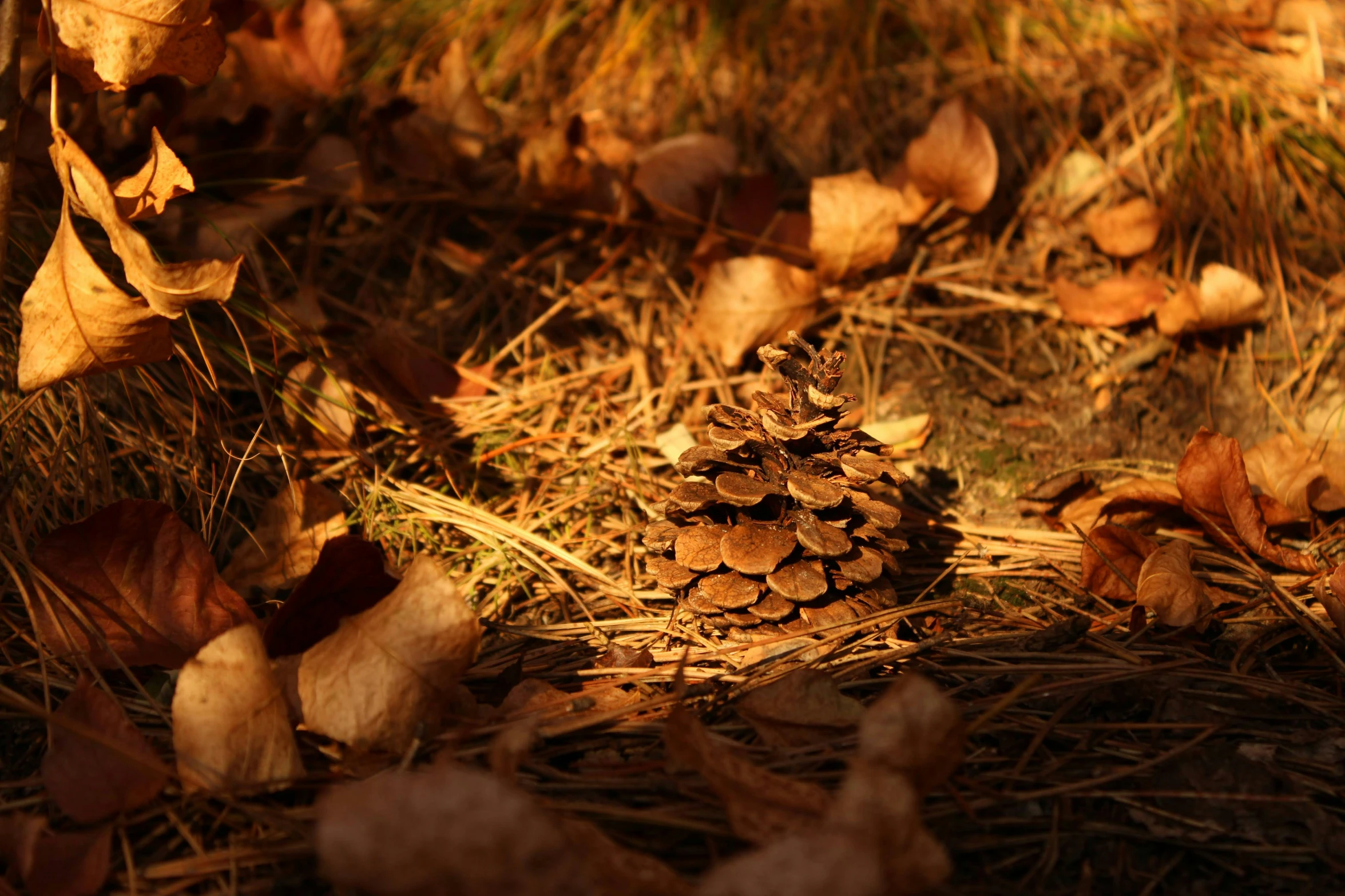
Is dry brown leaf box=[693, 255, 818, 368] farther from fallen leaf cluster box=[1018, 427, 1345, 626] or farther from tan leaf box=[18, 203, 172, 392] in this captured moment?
tan leaf box=[18, 203, 172, 392]

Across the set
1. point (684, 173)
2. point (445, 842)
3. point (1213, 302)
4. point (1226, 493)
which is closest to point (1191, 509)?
point (1226, 493)

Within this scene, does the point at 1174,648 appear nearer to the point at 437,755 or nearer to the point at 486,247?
the point at 437,755

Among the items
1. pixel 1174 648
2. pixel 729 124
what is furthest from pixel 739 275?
pixel 1174 648

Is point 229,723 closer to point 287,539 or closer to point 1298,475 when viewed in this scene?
point 287,539

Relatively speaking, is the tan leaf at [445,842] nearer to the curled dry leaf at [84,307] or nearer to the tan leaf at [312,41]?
the curled dry leaf at [84,307]

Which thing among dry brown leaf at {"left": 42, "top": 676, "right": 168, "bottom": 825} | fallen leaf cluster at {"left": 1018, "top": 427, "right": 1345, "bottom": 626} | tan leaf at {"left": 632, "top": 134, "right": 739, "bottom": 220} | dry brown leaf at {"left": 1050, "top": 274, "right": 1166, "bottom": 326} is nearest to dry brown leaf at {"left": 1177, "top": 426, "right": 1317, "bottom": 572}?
fallen leaf cluster at {"left": 1018, "top": 427, "right": 1345, "bottom": 626}

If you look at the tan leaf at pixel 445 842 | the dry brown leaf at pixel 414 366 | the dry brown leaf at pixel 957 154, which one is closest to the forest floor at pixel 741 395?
the dry brown leaf at pixel 414 366

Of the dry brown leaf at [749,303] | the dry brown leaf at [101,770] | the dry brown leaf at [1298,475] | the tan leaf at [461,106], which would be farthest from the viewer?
the tan leaf at [461,106]
